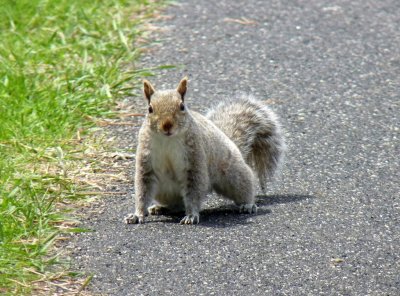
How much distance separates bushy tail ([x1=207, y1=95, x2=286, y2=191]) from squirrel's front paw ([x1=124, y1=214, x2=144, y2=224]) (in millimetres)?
949

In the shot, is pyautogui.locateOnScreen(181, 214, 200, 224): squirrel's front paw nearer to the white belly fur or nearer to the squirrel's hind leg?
the white belly fur

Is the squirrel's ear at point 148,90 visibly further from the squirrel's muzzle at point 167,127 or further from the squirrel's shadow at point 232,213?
the squirrel's shadow at point 232,213

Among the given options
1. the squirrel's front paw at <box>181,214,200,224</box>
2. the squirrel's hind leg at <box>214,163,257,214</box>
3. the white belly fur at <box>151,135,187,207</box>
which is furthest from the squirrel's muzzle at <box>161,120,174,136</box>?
the squirrel's hind leg at <box>214,163,257,214</box>

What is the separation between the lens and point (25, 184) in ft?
17.3

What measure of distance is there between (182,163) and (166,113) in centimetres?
30

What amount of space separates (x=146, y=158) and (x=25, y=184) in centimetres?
68

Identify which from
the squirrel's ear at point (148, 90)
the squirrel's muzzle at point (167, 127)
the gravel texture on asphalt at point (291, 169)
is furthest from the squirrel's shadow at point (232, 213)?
the squirrel's ear at point (148, 90)

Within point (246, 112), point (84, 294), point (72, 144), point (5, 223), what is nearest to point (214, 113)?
point (246, 112)

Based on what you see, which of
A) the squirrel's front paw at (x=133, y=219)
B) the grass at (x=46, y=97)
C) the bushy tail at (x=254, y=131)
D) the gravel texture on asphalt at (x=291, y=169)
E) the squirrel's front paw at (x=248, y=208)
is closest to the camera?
the gravel texture on asphalt at (x=291, y=169)

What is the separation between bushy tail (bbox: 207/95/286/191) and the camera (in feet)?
19.0

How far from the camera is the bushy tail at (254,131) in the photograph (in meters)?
5.79

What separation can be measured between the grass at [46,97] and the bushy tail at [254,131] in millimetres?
949

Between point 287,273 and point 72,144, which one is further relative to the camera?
point 72,144

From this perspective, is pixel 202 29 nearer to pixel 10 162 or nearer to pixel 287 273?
pixel 10 162
